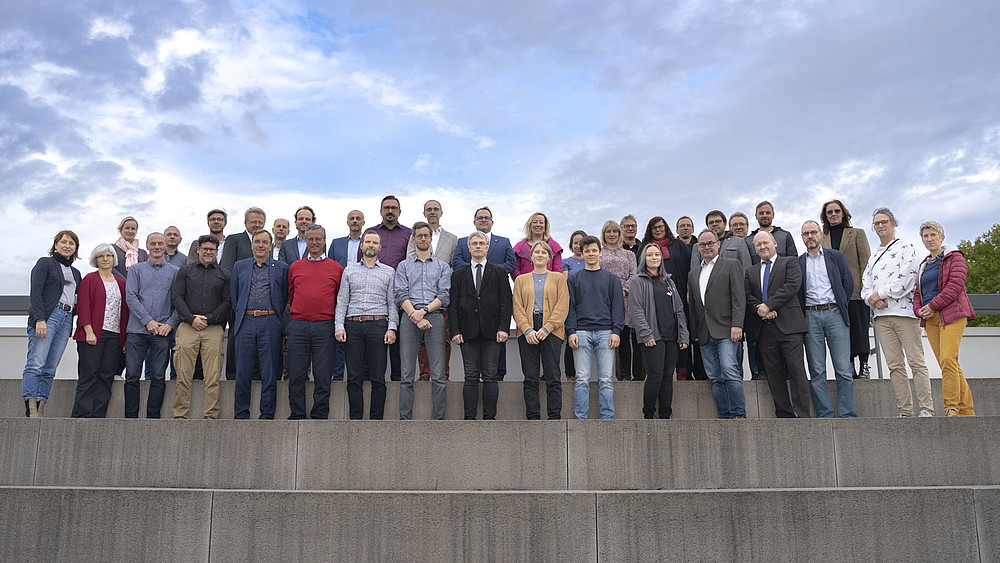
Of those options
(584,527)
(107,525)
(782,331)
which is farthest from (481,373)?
(107,525)

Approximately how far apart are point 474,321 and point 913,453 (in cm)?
419

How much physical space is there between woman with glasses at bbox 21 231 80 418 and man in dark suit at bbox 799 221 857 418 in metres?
7.78

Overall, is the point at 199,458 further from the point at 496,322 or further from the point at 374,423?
the point at 496,322

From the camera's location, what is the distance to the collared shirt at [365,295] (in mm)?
7277

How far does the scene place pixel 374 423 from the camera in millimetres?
6258

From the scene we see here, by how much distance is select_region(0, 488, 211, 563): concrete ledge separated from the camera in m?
5.35

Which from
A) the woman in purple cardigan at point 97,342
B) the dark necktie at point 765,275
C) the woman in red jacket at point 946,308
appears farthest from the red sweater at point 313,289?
the woman in red jacket at point 946,308

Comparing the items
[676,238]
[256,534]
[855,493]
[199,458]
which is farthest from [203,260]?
[855,493]

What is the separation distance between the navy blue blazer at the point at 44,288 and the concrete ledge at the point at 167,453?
53.7 inches

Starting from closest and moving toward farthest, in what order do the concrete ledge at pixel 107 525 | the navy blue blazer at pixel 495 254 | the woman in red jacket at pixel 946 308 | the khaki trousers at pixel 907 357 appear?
the concrete ledge at pixel 107 525
the woman in red jacket at pixel 946 308
the khaki trousers at pixel 907 357
the navy blue blazer at pixel 495 254

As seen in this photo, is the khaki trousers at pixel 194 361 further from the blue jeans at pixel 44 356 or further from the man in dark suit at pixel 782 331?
the man in dark suit at pixel 782 331

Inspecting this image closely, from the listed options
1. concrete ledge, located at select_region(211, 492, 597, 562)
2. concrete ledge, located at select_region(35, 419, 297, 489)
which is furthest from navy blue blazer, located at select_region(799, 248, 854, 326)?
concrete ledge, located at select_region(35, 419, 297, 489)

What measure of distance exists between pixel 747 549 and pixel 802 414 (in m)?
2.32

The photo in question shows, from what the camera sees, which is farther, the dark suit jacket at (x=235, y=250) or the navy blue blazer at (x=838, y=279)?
the dark suit jacket at (x=235, y=250)
